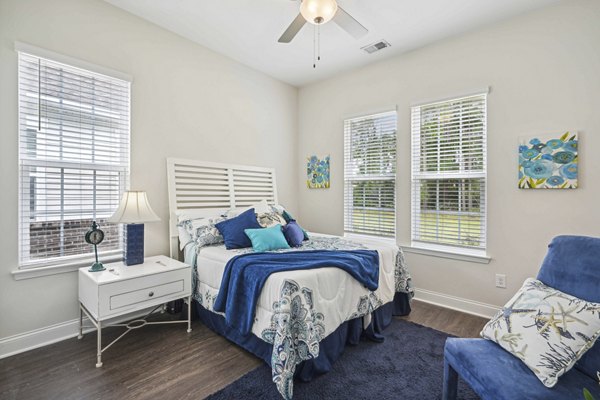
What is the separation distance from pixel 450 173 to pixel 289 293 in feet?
7.86

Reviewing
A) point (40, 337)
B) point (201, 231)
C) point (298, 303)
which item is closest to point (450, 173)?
point (298, 303)

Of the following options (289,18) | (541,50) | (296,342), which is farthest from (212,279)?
(541,50)

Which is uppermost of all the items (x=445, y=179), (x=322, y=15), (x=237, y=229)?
(x=322, y=15)

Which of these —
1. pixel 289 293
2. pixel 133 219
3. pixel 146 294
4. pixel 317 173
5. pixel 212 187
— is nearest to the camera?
pixel 289 293

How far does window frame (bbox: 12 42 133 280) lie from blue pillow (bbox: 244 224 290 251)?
128 centimetres

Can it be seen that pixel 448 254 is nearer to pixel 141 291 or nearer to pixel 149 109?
pixel 141 291

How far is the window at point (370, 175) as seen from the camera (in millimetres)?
3691

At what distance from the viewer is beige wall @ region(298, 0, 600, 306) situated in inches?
96.7

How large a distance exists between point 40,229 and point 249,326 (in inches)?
74.8

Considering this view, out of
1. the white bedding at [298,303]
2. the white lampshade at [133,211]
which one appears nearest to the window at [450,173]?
the white bedding at [298,303]

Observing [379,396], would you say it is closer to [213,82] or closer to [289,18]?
[289,18]

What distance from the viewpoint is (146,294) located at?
230 centimetres

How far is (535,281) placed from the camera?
1.65 metres

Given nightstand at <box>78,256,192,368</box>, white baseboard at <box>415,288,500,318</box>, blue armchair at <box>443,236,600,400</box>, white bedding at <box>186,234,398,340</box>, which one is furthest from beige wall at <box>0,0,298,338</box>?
blue armchair at <box>443,236,600,400</box>
